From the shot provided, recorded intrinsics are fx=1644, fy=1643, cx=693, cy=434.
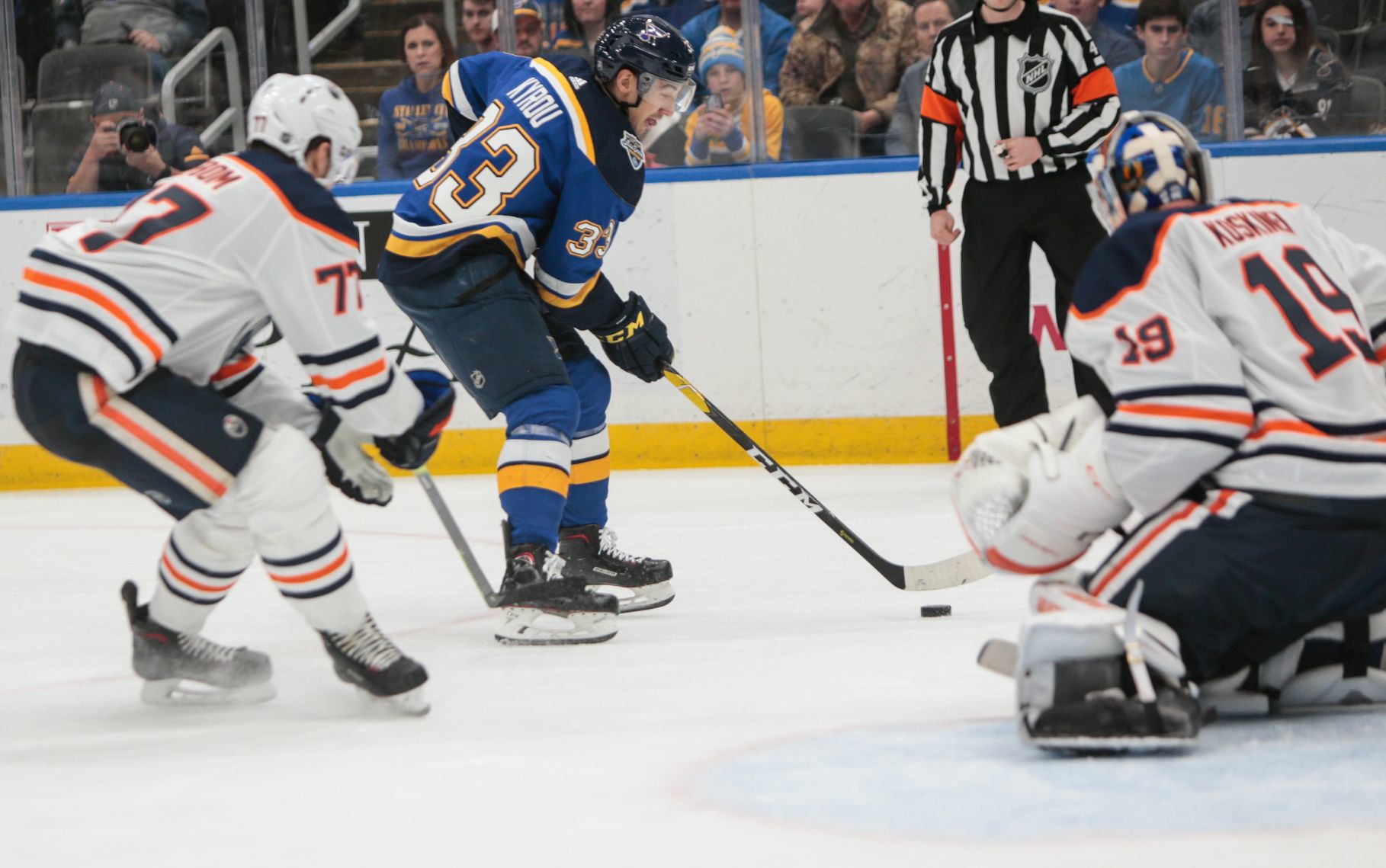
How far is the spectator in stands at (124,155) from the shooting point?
6.43 metres

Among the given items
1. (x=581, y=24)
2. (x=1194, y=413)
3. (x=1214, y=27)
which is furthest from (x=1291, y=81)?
(x=1194, y=413)

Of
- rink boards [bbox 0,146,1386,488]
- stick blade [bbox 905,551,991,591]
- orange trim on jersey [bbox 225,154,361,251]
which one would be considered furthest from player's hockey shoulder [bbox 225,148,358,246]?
rink boards [bbox 0,146,1386,488]

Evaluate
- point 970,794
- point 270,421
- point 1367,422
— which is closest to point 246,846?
point 970,794

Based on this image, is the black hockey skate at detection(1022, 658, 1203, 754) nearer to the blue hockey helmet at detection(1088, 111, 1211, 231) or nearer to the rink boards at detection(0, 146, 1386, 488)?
the blue hockey helmet at detection(1088, 111, 1211, 231)

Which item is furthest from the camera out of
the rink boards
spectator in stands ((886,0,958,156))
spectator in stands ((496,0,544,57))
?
spectator in stands ((496,0,544,57))

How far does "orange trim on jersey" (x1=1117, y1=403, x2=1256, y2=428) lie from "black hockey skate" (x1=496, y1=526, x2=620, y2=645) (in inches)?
49.0

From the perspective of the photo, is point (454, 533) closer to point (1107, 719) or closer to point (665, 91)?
point (665, 91)

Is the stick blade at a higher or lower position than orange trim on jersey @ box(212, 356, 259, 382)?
lower

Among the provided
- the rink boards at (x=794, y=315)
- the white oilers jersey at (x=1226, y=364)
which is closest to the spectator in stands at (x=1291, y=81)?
the rink boards at (x=794, y=315)

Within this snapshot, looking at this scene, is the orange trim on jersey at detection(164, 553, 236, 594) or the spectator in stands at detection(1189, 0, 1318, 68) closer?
the orange trim on jersey at detection(164, 553, 236, 594)

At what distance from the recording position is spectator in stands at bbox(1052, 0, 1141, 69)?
5.76m

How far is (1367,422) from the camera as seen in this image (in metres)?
1.96

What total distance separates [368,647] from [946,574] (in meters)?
1.29

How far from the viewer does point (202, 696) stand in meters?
2.52
